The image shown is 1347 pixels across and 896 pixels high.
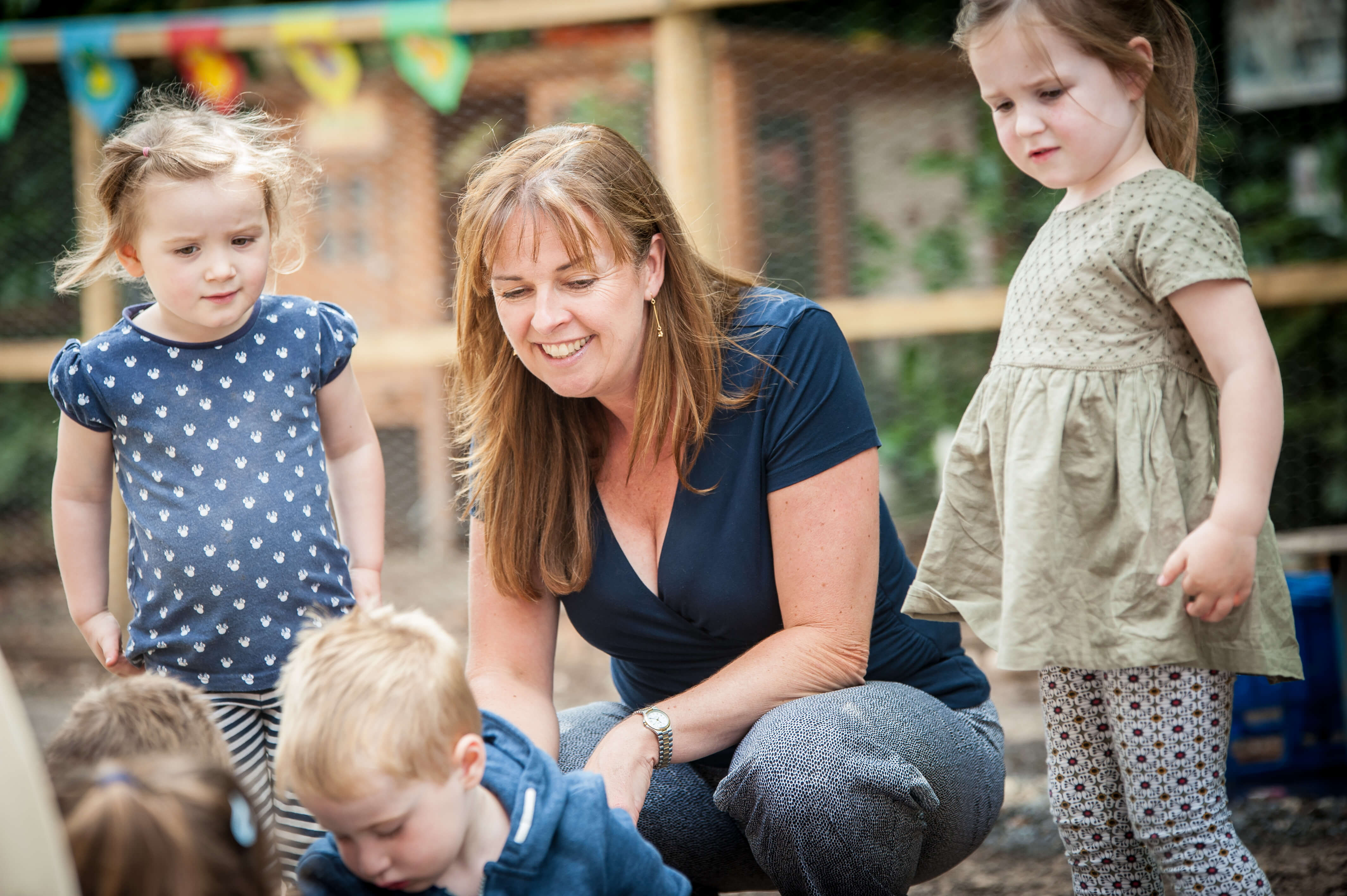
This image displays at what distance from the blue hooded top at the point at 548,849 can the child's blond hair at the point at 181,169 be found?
2.80ft

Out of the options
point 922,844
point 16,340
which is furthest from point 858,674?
point 16,340

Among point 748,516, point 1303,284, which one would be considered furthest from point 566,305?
point 1303,284

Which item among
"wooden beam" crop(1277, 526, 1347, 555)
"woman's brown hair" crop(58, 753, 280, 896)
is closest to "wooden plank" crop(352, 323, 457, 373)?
"wooden beam" crop(1277, 526, 1347, 555)

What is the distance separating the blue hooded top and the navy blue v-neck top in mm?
337

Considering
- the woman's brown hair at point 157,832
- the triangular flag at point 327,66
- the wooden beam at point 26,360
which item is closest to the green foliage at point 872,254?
the triangular flag at point 327,66

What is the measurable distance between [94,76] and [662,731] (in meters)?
2.93

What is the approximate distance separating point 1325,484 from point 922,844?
2.73m

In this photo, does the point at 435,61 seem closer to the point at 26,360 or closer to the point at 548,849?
the point at 26,360

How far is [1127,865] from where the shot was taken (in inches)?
59.4

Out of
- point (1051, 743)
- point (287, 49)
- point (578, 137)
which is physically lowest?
point (1051, 743)

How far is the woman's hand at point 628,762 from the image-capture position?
4.60 ft

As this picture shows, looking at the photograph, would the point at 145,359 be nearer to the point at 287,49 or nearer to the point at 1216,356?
the point at 1216,356

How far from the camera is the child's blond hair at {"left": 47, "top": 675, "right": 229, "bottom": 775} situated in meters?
1.10

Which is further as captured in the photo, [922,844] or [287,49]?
[287,49]
